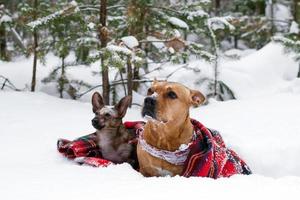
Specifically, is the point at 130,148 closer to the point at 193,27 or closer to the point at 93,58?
the point at 93,58

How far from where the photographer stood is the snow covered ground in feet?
9.33

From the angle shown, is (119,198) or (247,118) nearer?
(119,198)

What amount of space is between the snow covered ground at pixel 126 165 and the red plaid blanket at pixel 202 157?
0.14m

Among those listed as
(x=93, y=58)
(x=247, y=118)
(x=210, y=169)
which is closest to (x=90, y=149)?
(x=210, y=169)

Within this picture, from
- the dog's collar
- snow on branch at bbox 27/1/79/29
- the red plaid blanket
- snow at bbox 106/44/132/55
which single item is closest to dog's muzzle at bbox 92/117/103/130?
the red plaid blanket

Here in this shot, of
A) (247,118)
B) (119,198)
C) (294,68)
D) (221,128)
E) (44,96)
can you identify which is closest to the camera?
(119,198)

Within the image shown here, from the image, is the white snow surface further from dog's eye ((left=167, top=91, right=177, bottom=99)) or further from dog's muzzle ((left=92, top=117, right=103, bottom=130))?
dog's eye ((left=167, top=91, right=177, bottom=99))

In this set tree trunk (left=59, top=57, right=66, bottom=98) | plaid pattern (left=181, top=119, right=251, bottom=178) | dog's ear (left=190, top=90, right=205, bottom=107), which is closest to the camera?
plaid pattern (left=181, top=119, right=251, bottom=178)

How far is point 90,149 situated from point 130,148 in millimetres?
417

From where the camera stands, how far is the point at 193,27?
25.6 ft

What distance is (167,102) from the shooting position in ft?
13.5

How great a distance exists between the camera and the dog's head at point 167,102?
13.1ft

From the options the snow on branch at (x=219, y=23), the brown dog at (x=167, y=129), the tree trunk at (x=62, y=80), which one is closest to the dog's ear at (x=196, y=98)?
the brown dog at (x=167, y=129)

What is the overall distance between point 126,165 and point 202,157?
68cm
